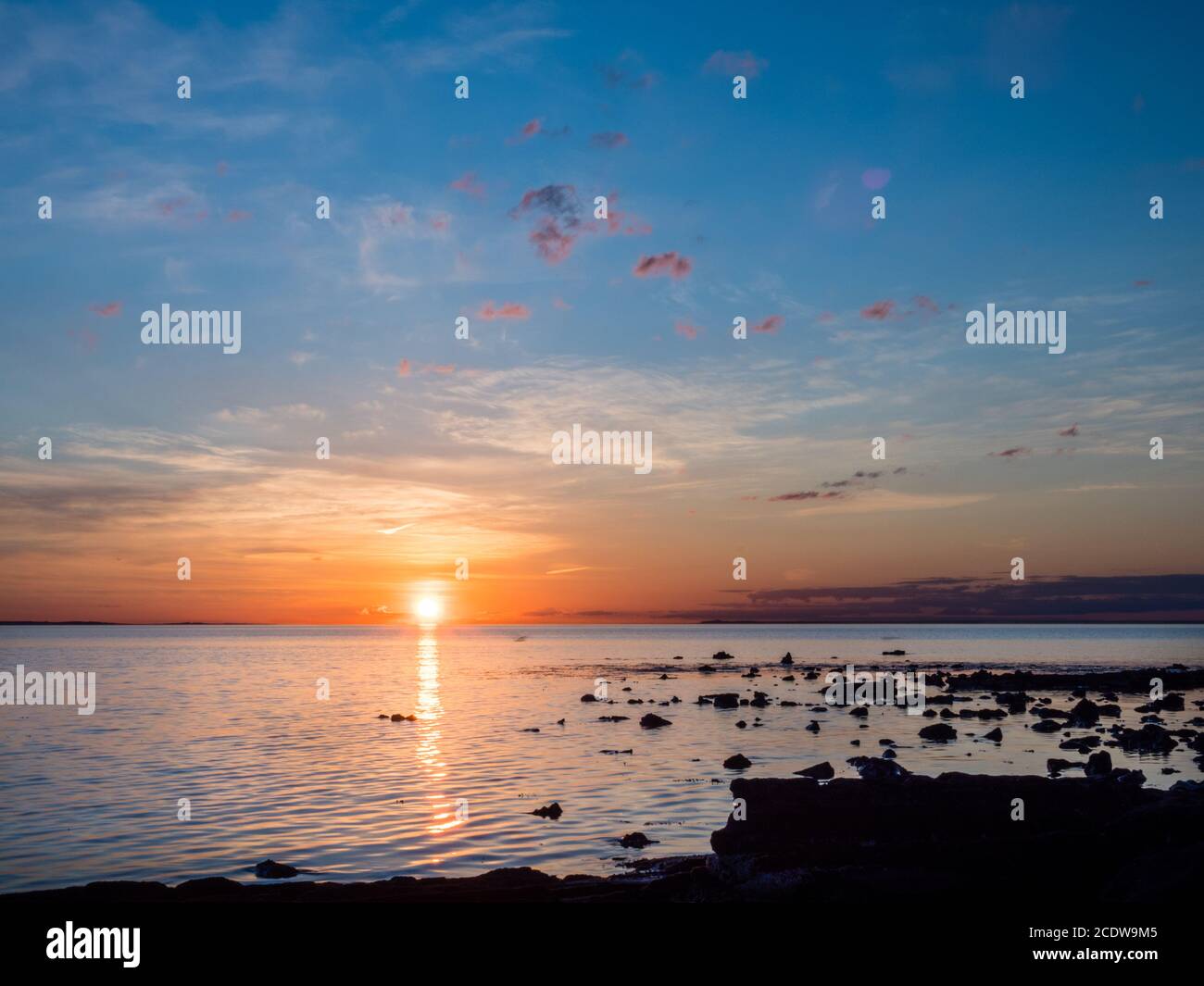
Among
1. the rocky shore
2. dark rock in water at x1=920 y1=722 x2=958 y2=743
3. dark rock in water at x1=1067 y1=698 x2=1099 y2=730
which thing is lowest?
dark rock in water at x1=1067 y1=698 x2=1099 y2=730

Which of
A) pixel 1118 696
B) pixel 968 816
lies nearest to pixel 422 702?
pixel 1118 696

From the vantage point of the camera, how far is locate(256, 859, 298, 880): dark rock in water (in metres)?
23.7

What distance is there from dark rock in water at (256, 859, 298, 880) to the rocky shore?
9.09 ft

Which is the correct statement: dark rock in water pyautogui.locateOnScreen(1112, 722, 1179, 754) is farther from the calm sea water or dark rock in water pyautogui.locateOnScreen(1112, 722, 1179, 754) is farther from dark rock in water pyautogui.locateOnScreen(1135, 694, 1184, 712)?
dark rock in water pyautogui.locateOnScreen(1135, 694, 1184, 712)

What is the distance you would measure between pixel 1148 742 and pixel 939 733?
33.4ft

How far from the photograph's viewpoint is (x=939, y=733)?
50.0 meters

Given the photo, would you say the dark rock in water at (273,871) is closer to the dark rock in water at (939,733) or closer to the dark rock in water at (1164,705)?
the dark rock in water at (939,733)

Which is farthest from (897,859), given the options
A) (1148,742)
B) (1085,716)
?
(1085,716)

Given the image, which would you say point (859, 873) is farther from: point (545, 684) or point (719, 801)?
point (545, 684)

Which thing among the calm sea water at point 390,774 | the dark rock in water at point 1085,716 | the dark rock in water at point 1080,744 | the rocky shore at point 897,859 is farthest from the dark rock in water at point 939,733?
the rocky shore at point 897,859

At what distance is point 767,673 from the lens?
388 ft

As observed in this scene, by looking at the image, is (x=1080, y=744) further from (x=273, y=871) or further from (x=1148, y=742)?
(x=273, y=871)

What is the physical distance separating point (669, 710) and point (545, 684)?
1455 inches

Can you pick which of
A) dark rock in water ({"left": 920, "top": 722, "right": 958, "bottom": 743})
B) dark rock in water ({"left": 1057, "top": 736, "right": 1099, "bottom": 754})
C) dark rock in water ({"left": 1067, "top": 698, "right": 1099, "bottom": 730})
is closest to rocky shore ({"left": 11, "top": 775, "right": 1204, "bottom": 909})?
dark rock in water ({"left": 1057, "top": 736, "right": 1099, "bottom": 754})
